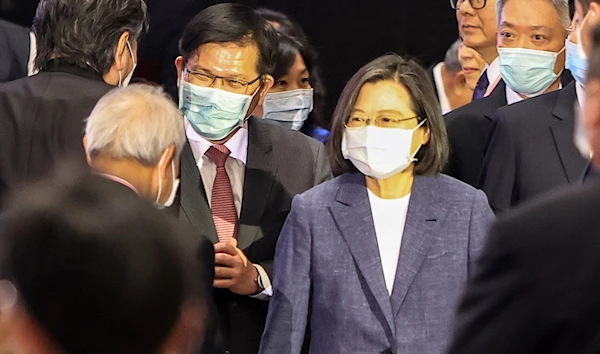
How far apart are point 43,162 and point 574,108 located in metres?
1.67

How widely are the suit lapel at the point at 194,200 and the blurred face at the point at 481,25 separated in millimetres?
1521

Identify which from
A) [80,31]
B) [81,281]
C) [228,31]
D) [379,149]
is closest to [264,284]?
[379,149]

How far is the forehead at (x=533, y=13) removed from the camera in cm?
429

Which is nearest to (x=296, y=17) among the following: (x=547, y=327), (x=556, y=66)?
(x=556, y=66)

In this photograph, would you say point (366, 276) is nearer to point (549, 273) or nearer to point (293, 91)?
point (293, 91)

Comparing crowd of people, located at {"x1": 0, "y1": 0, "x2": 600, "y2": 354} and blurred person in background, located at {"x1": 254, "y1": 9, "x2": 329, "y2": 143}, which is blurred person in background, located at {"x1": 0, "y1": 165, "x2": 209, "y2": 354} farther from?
blurred person in background, located at {"x1": 254, "y1": 9, "x2": 329, "y2": 143}

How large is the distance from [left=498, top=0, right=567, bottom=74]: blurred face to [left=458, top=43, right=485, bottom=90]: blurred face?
810 millimetres

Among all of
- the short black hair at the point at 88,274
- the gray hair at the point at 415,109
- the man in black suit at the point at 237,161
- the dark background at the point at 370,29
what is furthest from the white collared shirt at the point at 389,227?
the dark background at the point at 370,29

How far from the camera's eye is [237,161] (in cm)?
387

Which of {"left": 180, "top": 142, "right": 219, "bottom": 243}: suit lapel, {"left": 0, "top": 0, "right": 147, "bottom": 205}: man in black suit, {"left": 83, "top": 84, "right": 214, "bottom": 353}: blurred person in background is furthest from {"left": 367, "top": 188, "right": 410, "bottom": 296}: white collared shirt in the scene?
{"left": 0, "top": 0, "right": 147, "bottom": 205}: man in black suit

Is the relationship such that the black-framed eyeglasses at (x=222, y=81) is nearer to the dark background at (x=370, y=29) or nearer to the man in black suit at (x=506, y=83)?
the man in black suit at (x=506, y=83)

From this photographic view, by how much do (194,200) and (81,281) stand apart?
7.42ft

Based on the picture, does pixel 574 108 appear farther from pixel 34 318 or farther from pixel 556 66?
pixel 34 318

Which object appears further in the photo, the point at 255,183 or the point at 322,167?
the point at 322,167
